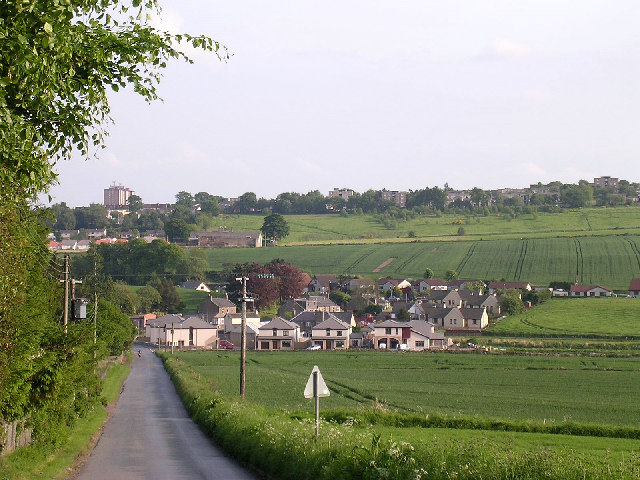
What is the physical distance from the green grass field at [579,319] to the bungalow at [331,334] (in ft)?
54.5

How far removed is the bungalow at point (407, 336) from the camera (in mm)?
90688

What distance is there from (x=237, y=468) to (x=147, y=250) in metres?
127

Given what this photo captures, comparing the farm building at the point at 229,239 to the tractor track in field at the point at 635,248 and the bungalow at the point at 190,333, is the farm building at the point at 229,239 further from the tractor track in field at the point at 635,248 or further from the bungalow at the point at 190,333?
the bungalow at the point at 190,333

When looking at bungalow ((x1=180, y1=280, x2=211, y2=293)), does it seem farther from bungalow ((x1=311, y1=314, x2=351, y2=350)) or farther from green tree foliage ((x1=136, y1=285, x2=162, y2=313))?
bungalow ((x1=311, y1=314, x2=351, y2=350))

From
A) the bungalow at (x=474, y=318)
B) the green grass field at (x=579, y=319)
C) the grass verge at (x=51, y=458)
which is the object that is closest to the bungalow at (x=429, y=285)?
the bungalow at (x=474, y=318)

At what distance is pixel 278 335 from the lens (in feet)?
317

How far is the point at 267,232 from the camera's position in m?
183

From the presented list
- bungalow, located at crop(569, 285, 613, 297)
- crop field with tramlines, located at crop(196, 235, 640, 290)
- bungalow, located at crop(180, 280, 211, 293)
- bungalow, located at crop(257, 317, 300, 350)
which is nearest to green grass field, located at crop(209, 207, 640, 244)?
crop field with tramlines, located at crop(196, 235, 640, 290)

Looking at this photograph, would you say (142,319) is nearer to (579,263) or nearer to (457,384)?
(579,263)

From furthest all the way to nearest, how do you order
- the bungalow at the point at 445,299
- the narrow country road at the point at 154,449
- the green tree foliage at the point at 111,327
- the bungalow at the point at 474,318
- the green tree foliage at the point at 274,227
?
the green tree foliage at the point at 274,227
the bungalow at the point at 445,299
the bungalow at the point at 474,318
the green tree foliage at the point at 111,327
the narrow country road at the point at 154,449

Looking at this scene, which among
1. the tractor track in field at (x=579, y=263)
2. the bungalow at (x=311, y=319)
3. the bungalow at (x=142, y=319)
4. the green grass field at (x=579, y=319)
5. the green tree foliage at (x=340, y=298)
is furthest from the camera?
the green tree foliage at (x=340, y=298)

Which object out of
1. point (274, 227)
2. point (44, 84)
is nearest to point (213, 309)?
point (274, 227)

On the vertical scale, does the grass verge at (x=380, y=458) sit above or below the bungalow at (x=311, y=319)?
above

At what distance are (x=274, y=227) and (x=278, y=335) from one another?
285 ft
